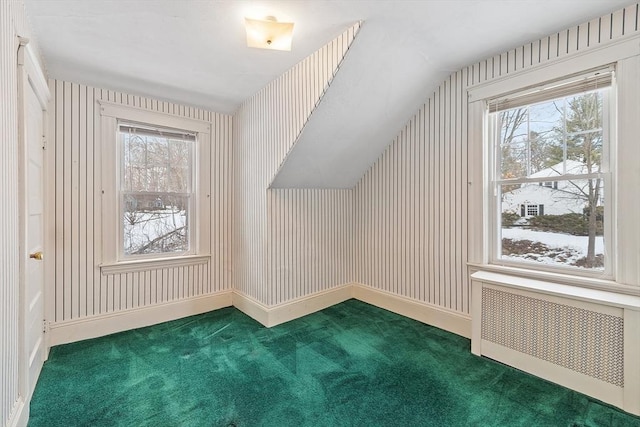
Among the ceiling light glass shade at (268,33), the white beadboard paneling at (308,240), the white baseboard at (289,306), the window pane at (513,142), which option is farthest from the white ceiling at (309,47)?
the white baseboard at (289,306)

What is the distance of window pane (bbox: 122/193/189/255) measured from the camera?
3049 millimetres

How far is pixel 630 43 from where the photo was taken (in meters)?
1.91

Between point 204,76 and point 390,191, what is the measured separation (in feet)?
7.47

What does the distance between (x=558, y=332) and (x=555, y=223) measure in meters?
0.85

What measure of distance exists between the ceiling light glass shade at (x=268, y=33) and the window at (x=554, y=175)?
6.20 feet

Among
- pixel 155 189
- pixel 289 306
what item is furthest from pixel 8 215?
pixel 289 306

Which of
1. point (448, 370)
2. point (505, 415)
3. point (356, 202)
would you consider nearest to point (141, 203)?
point (356, 202)

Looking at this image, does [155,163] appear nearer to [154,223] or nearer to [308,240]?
[154,223]

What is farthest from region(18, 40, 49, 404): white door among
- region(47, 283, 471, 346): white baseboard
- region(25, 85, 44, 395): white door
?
region(47, 283, 471, 346): white baseboard

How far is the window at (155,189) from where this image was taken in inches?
119

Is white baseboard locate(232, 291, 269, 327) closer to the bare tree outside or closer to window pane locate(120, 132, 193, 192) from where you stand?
window pane locate(120, 132, 193, 192)

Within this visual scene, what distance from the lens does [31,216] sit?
6.63 ft

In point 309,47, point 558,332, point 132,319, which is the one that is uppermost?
point 309,47

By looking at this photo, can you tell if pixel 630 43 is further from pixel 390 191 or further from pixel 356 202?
pixel 356 202
